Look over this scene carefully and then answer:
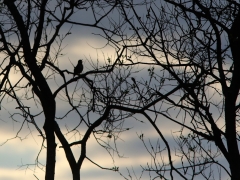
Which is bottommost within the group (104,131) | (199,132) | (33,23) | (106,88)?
(199,132)

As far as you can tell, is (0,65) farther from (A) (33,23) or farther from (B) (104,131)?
(B) (104,131)

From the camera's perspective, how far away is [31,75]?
36.4 feet

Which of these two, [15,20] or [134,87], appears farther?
[15,20]

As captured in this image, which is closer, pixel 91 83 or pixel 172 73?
pixel 172 73

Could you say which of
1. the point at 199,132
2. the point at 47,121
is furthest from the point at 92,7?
the point at 199,132

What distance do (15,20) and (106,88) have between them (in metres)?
2.43

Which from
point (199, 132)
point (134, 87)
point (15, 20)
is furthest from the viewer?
point (15, 20)

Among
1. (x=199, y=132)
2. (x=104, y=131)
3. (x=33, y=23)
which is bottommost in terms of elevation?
(x=199, y=132)

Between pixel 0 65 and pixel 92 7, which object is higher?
pixel 92 7

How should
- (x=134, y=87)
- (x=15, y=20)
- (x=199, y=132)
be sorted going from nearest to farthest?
(x=199, y=132)
(x=134, y=87)
(x=15, y=20)

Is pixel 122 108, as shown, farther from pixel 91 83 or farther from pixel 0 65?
pixel 0 65

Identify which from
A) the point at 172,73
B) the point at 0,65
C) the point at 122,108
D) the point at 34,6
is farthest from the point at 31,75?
the point at 172,73

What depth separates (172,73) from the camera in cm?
927

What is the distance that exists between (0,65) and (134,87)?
3032 millimetres
